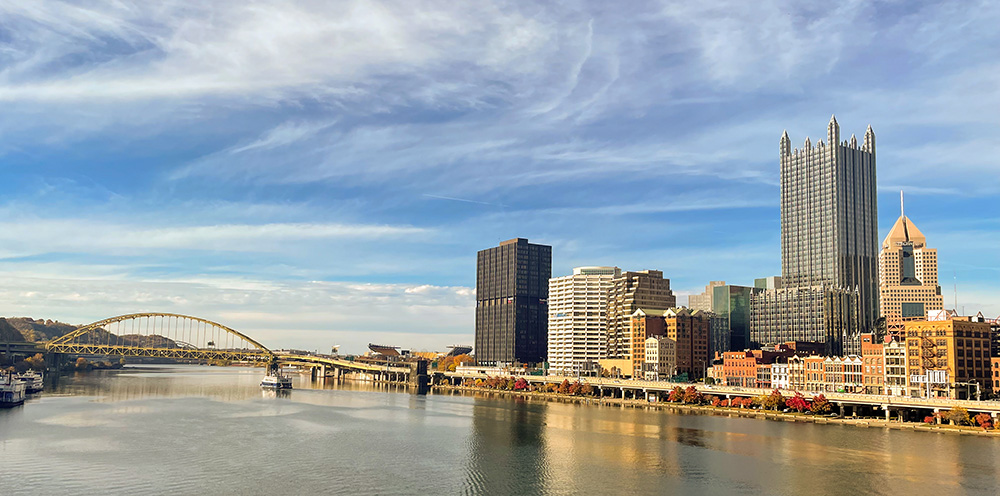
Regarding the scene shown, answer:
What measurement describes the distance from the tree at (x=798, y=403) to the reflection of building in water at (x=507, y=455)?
4835 centimetres

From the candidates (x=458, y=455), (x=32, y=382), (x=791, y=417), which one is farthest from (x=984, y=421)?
(x=32, y=382)

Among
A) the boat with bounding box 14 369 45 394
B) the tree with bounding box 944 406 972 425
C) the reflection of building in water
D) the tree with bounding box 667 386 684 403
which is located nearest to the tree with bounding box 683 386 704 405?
the tree with bounding box 667 386 684 403

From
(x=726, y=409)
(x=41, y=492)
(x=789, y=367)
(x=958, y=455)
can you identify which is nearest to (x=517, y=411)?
(x=726, y=409)

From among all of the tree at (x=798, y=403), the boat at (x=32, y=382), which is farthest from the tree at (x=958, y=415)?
the boat at (x=32, y=382)

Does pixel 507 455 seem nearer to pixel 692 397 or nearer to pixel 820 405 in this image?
pixel 820 405

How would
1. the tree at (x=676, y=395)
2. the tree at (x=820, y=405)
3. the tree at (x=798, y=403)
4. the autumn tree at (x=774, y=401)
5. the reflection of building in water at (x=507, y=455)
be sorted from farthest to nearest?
the tree at (x=676, y=395) < the autumn tree at (x=774, y=401) < the tree at (x=798, y=403) < the tree at (x=820, y=405) < the reflection of building in water at (x=507, y=455)

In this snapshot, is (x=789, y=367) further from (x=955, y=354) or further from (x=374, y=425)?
(x=374, y=425)

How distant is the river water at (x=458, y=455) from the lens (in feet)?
238

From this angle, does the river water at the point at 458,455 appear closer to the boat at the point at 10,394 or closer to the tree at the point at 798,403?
the boat at the point at 10,394

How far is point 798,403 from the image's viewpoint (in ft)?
494

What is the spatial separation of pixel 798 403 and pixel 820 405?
202 inches

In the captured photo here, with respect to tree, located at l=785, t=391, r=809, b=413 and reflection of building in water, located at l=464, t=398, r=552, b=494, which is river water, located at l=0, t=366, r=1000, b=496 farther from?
tree, located at l=785, t=391, r=809, b=413

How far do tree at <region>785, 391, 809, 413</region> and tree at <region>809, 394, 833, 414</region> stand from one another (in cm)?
126

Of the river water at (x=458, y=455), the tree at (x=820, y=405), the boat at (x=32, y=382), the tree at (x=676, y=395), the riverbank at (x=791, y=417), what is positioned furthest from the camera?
the tree at (x=676, y=395)
